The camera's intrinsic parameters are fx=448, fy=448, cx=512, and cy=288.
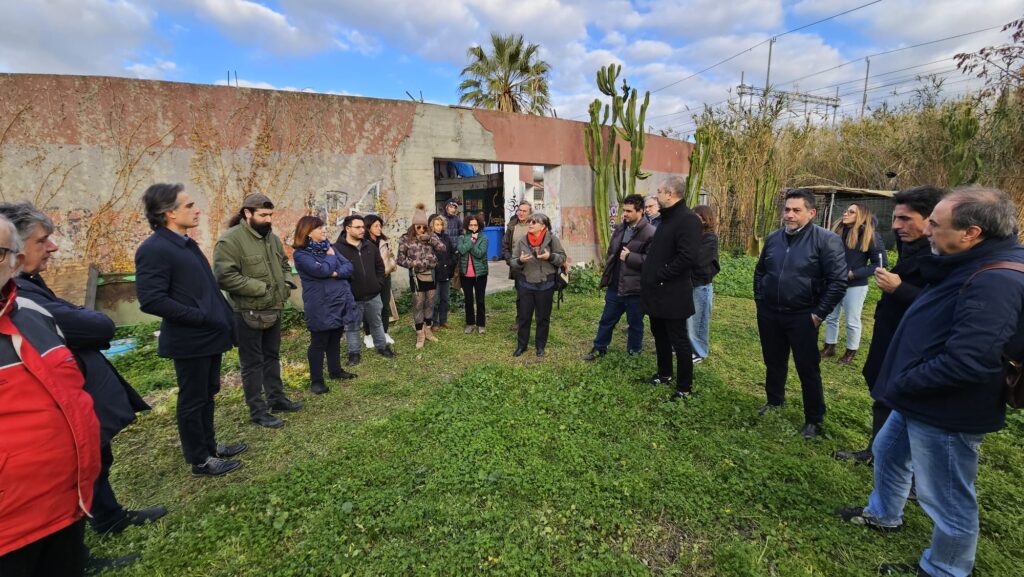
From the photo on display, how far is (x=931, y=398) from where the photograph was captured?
203 centimetres

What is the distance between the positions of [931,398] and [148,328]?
797 centimetres

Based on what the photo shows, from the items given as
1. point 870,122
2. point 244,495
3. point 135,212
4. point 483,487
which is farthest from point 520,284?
point 870,122

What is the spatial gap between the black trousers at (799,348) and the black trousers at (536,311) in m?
2.44

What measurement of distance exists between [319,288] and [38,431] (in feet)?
10.2

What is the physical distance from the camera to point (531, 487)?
2.93 meters

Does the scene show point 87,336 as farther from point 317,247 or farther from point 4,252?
point 317,247

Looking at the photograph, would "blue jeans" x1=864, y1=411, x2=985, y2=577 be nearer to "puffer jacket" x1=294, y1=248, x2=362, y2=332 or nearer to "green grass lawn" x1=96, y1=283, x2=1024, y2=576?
"green grass lawn" x1=96, y1=283, x2=1024, y2=576

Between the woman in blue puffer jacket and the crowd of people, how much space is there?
20 mm

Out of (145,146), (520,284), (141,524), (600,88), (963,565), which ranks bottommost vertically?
A: (141,524)

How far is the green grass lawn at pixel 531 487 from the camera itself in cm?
239

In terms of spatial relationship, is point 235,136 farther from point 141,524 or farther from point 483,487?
point 483,487

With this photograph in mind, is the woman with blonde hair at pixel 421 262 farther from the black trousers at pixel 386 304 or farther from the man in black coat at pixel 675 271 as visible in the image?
the man in black coat at pixel 675 271

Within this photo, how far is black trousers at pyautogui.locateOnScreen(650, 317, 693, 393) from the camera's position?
4105 mm

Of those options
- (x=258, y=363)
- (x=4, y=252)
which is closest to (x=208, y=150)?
(x=258, y=363)
